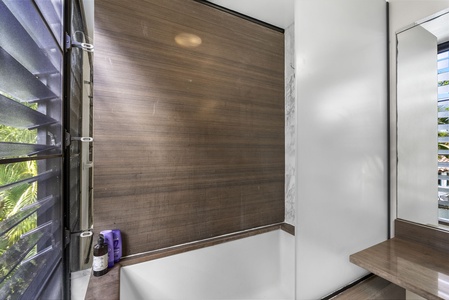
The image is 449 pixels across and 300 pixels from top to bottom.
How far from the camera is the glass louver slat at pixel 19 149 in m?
0.55

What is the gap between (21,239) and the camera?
65cm

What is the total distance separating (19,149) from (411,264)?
5.79 ft

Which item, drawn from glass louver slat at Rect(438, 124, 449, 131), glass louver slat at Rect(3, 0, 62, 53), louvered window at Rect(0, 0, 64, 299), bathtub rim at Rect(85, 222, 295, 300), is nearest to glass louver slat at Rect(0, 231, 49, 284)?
louvered window at Rect(0, 0, 64, 299)

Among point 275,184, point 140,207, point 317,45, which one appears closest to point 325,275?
point 275,184

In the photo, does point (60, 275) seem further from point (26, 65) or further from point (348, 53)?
point (348, 53)

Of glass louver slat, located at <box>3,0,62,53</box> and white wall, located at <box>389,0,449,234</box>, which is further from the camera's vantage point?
white wall, located at <box>389,0,449,234</box>

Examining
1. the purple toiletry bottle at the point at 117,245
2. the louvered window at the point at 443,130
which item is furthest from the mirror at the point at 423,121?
the purple toiletry bottle at the point at 117,245

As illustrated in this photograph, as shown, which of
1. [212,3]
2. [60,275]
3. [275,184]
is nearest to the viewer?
[60,275]

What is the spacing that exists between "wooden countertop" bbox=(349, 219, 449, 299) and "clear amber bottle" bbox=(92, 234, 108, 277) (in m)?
1.30

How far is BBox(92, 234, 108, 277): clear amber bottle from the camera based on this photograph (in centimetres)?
91

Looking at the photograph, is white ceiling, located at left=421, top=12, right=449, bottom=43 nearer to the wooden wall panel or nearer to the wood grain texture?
the wooden wall panel

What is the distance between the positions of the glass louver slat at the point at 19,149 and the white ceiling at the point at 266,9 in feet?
4.32

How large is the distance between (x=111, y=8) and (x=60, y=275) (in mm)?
A: 1413

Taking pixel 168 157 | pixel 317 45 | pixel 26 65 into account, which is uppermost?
pixel 317 45
